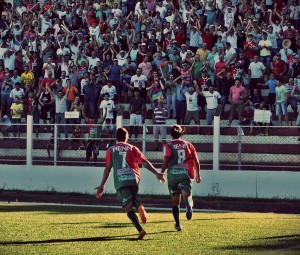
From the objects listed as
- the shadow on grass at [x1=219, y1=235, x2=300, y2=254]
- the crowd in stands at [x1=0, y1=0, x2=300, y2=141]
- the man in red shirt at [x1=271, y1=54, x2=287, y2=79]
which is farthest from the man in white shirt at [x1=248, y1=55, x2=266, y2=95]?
the shadow on grass at [x1=219, y1=235, x2=300, y2=254]

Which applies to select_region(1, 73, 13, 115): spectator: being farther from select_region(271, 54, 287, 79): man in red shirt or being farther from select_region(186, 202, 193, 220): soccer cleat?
select_region(186, 202, 193, 220): soccer cleat

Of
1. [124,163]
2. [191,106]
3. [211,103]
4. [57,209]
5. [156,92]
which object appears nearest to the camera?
[124,163]

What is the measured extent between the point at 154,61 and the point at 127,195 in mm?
17450

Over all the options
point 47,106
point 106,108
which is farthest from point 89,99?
point 47,106

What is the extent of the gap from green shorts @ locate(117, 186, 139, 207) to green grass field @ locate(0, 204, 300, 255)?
1.92ft

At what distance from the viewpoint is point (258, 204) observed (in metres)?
26.6

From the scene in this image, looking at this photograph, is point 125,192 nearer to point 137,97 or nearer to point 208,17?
point 137,97

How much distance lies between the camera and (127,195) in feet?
52.1

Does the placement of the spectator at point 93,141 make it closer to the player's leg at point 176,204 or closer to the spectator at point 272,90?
the spectator at point 272,90

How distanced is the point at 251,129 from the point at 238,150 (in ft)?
2.29

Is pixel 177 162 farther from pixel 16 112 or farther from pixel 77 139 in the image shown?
pixel 16 112

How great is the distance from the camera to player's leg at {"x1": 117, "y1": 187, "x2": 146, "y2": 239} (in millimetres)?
15656

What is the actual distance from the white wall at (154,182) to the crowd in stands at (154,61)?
1278mm

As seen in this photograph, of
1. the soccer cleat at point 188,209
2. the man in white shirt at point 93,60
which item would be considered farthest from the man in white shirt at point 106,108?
the soccer cleat at point 188,209
